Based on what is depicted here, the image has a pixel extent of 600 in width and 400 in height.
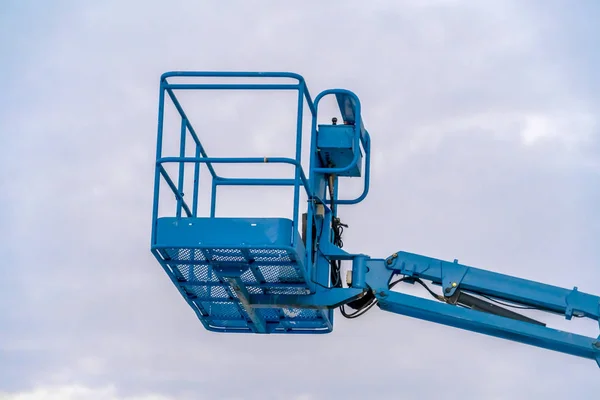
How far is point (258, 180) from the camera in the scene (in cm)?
1443

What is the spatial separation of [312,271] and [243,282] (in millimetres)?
873

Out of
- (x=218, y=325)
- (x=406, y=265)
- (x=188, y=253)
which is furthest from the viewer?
(x=218, y=325)

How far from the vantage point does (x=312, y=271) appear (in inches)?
553

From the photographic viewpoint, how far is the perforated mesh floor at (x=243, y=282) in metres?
13.1

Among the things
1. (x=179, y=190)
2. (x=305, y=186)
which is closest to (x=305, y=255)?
(x=305, y=186)

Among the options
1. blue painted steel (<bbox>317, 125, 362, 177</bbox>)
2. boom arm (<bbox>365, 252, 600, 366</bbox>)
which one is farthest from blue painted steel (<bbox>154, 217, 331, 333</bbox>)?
blue painted steel (<bbox>317, 125, 362, 177</bbox>)

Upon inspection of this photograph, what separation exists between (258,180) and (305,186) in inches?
43.1

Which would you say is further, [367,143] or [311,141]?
[367,143]

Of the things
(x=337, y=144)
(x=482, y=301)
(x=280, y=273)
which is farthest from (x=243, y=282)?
(x=482, y=301)

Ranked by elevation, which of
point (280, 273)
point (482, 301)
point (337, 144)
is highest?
point (337, 144)

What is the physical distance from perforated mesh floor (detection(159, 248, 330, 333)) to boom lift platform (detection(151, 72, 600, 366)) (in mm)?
14

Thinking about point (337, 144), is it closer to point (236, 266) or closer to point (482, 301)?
point (236, 266)

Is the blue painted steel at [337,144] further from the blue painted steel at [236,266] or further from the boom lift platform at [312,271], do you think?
the blue painted steel at [236,266]

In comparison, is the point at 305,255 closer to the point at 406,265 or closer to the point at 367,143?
the point at 406,265
